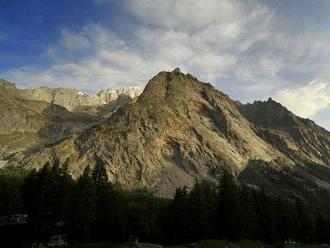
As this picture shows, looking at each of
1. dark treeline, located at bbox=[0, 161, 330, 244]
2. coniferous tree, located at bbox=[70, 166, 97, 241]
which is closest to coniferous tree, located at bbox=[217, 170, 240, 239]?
dark treeline, located at bbox=[0, 161, 330, 244]

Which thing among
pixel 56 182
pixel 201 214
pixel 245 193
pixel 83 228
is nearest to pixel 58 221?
pixel 56 182

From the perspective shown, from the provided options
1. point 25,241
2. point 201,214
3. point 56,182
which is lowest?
point 25,241

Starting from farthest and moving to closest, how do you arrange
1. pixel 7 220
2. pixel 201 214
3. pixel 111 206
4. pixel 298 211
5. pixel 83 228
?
pixel 298 211, pixel 7 220, pixel 111 206, pixel 201 214, pixel 83 228

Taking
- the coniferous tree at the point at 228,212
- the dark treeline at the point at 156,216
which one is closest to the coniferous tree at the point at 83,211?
the dark treeline at the point at 156,216

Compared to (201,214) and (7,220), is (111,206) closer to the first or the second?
(201,214)

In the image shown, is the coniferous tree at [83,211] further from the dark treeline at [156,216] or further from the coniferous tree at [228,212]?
the coniferous tree at [228,212]

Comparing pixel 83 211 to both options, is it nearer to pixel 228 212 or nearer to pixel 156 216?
pixel 156 216

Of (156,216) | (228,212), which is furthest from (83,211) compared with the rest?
(228,212)

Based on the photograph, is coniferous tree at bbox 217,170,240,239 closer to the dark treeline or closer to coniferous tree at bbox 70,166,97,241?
the dark treeline

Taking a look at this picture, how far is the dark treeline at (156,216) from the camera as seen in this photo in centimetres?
10213

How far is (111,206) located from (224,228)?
32.6m

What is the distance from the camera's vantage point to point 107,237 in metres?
117

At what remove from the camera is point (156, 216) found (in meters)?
129

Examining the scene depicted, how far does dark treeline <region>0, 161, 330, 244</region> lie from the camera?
10213 cm
